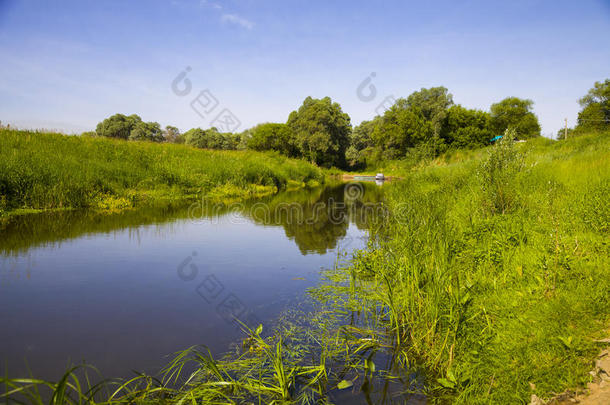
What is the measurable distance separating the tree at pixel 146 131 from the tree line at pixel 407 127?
0.97 feet

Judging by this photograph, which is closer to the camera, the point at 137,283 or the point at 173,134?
the point at 137,283

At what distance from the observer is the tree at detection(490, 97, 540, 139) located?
68812mm

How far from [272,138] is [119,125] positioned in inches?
1670

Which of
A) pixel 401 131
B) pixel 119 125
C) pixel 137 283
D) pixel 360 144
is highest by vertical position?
pixel 119 125

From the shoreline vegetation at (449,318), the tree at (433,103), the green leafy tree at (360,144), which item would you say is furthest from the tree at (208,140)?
the shoreline vegetation at (449,318)

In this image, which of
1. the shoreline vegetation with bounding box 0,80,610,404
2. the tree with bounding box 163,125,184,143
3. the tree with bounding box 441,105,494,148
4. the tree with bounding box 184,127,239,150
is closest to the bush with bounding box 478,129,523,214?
the shoreline vegetation with bounding box 0,80,610,404

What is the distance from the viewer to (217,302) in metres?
5.48

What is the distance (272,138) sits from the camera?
62062 millimetres

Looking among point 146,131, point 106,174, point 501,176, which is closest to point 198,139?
point 146,131

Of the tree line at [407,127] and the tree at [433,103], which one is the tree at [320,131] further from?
the tree at [433,103]

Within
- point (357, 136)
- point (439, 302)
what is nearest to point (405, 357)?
point (439, 302)

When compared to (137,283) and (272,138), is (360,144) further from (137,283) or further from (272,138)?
(137,283)

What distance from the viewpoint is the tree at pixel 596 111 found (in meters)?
63.7

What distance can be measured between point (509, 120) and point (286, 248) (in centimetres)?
7951
